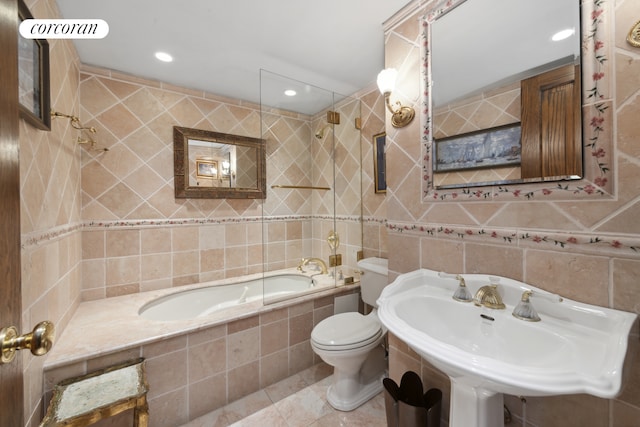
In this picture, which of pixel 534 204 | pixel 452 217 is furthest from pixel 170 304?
pixel 534 204

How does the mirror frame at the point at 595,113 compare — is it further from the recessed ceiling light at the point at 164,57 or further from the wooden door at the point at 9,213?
the recessed ceiling light at the point at 164,57

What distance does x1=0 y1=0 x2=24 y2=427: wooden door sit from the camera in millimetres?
481

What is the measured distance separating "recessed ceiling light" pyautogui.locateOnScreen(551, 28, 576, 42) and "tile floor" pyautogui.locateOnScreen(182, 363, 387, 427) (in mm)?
2050

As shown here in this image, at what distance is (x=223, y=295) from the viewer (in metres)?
2.45

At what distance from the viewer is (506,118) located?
1.08 m

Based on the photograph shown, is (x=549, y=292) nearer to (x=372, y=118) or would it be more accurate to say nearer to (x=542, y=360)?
(x=542, y=360)

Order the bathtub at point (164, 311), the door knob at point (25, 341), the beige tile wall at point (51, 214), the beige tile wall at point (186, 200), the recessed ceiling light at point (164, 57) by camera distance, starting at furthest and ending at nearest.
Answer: the beige tile wall at point (186, 200)
the recessed ceiling light at point (164, 57)
the bathtub at point (164, 311)
the beige tile wall at point (51, 214)
the door knob at point (25, 341)

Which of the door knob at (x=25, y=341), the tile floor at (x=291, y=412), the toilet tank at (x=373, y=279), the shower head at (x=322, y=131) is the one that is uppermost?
the shower head at (x=322, y=131)

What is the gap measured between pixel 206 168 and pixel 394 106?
1.83 m

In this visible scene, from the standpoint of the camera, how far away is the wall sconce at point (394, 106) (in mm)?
1428

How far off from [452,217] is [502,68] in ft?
2.26

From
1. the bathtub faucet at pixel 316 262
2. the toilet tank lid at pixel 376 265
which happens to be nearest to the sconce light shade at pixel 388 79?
the toilet tank lid at pixel 376 265

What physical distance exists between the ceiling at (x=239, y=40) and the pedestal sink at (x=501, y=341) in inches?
60.8

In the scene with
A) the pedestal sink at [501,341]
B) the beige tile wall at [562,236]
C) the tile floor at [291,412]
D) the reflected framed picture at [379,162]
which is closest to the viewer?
the pedestal sink at [501,341]
